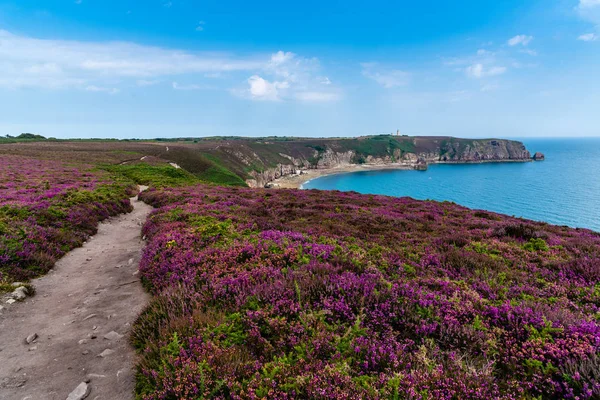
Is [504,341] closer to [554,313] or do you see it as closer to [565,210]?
[554,313]

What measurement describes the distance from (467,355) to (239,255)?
626 centimetres

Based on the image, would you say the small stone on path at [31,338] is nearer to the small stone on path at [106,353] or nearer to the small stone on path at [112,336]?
the small stone on path at [112,336]

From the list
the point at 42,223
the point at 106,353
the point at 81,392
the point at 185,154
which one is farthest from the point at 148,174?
the point at 185,154

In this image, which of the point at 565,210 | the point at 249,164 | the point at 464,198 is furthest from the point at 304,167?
the point at 565,210

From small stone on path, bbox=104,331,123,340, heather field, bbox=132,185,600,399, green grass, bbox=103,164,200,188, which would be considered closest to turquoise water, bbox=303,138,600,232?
green grass, bbox=103,164,200,188

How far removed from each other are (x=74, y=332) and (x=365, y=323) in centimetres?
707

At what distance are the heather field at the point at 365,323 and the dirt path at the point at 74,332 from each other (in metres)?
0.64

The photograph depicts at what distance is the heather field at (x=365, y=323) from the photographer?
3.72 meters

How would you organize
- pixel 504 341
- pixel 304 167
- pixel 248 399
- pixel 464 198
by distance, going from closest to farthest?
pixel 248 399
pixel 504 341
pixel 464 198
pixel 304 167

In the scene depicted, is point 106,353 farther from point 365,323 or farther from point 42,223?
point 42,223

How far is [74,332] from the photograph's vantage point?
6789 mm

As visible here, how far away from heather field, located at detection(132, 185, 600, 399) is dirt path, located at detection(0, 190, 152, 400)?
2.09ft

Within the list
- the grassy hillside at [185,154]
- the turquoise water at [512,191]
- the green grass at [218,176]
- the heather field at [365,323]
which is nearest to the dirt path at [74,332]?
the heather field at [365,323]

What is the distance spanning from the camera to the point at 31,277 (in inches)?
395
